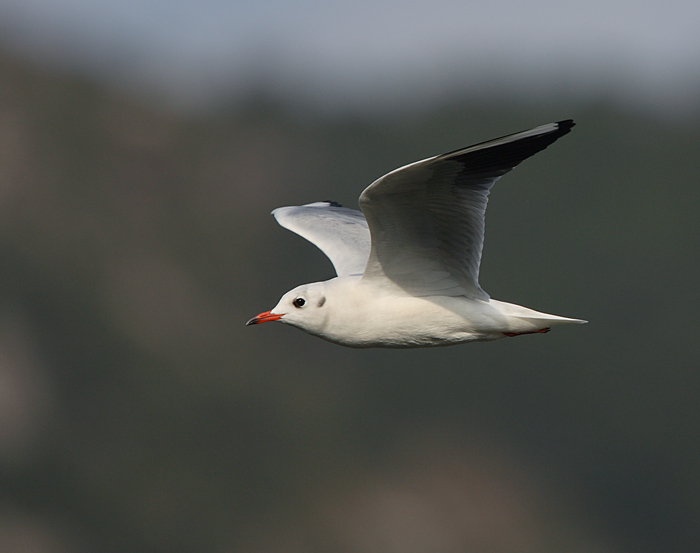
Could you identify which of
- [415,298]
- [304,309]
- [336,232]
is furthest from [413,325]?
[336,232]

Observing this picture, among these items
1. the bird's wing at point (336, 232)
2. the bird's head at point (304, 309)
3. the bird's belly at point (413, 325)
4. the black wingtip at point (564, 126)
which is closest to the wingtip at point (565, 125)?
the black wingtip at point (564, 126)

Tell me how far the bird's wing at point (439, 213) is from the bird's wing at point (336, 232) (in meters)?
1.17

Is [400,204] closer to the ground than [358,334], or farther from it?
farther from it

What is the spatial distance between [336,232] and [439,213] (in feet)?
9.25

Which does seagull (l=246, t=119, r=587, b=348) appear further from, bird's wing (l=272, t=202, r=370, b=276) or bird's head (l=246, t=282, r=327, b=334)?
bird's wing (l=272, t=202, r=370, b=276)

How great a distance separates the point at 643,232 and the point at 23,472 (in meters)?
32.1

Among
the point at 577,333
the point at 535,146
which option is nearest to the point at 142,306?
the point at 577,333

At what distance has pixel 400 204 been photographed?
284 inches

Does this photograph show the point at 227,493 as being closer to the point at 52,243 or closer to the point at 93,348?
the point at 93,348

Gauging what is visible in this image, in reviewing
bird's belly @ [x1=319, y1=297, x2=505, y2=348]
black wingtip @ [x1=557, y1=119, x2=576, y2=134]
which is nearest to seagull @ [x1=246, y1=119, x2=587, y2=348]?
bird's belly @ [x1=319, y1=297, x2=505, y2=348]

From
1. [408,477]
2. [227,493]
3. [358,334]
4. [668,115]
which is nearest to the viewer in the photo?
[358,334]

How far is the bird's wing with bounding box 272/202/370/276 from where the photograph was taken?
941cm

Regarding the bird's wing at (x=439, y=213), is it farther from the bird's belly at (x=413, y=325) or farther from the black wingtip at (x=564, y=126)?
the bird's belly at (x=413, y=325)

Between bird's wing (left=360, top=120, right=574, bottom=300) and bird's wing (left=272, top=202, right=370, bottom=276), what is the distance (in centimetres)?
117
